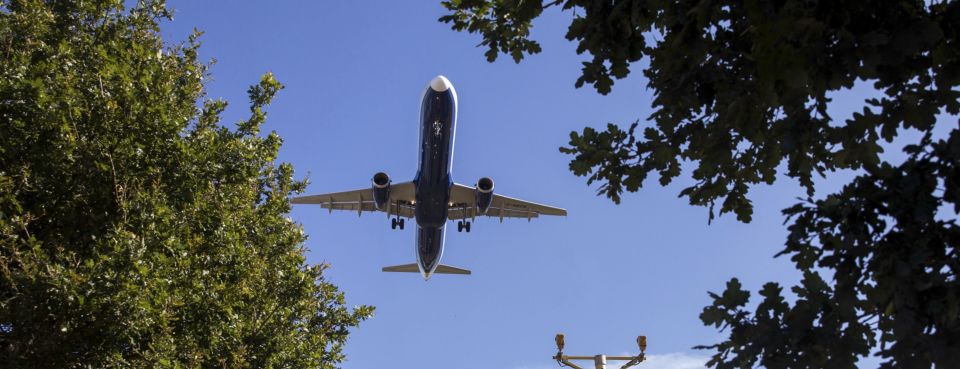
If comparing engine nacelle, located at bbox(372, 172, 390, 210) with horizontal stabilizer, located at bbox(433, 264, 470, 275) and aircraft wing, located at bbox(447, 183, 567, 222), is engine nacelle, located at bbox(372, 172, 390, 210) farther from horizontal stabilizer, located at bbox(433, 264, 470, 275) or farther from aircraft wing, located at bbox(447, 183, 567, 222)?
horizontal stabilizer, located at bbox(433, 264, 470, 275)

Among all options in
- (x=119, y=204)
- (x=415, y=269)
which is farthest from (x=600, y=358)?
(x=415, y=269)

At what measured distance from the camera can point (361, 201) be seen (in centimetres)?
3609

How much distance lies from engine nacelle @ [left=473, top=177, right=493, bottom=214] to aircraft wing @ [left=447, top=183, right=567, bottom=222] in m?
2.17

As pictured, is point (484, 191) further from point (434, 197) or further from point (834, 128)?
point (834, 128)

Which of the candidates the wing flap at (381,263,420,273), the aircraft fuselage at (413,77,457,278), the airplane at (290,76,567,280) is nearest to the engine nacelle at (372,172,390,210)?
the airplane at (290,76,567,280)

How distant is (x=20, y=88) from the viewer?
1160 centimetres

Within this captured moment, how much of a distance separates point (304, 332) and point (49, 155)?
25.0 feet

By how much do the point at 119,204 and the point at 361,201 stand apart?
2414 centimetres

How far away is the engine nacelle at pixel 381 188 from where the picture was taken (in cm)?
2977

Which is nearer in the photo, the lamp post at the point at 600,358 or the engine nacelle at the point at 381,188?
the lamp post at the point at 600,358

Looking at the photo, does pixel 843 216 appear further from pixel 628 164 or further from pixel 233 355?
pixel 233 355

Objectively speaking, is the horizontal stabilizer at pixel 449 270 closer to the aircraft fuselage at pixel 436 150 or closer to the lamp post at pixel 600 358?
the aircraft fuselage at pixel 436 150

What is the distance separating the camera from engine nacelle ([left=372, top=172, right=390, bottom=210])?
29.8m

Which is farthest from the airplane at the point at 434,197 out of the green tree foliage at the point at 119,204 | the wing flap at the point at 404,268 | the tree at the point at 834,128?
the tree at the point at 834,128
